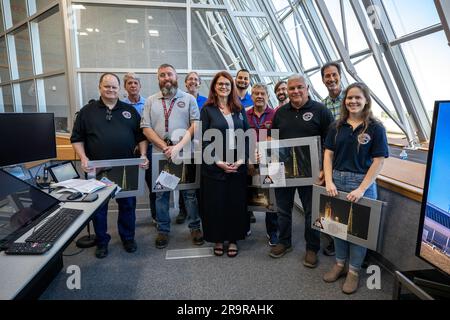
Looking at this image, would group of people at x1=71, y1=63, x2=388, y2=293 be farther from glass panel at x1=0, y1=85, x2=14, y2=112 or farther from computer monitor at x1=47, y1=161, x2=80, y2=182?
glass panel at x1=0, y1=85, x2=14, y2=112

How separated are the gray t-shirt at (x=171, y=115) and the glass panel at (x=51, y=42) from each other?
8.58 feet

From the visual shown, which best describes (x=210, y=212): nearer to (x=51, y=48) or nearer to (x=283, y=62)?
(x=283, y=62)

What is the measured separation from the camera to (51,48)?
446cm

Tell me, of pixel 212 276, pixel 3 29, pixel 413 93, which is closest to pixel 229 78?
pixel 212 276

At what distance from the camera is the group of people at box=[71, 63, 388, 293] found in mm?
1930

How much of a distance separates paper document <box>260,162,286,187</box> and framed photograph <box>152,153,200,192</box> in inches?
24.3

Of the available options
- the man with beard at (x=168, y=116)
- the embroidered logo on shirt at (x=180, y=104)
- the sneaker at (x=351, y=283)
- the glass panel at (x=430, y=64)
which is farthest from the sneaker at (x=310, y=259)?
the glass panel at (x=430, y=64)

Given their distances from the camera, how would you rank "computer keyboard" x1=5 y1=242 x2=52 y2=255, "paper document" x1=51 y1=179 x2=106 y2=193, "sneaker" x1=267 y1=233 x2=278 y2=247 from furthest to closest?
"sneaker" x1=267 y1=233 x2=278 y2=247 < "paper document" x1=51 y1=179 x2=106 y2=193 < "computer keyboard" x1=5 y1=242 x2=52 y2=255

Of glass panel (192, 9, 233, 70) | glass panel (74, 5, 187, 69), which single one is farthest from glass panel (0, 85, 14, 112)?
glass panel (192, 9, 233, 70)

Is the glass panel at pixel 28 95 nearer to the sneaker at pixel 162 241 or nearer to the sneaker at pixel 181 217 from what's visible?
the sneaker at pixel 181 217

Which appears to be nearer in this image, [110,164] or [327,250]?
[110,164]

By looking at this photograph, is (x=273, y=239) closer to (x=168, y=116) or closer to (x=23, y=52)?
(x=168, y=116)
